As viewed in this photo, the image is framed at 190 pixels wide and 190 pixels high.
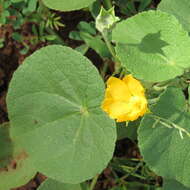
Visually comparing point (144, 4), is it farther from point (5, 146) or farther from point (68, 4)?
point (5, 146)

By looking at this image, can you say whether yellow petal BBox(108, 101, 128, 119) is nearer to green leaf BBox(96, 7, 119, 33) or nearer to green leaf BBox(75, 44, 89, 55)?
green leaf BBox(96, 7, 119, 33)

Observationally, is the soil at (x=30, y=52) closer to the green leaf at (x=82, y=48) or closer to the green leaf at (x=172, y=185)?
the green leaf at (x=82, y=48)

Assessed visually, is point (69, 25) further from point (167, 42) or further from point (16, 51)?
point (167, 42)

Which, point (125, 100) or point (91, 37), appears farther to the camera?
point (91, 37)

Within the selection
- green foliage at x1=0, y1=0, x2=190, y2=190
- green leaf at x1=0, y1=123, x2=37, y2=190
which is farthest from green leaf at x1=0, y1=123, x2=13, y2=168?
green foliage at x1=0, y1=0, x2=190, y2=190

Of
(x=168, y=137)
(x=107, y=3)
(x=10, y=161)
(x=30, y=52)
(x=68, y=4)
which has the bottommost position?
(x=10, y=161)

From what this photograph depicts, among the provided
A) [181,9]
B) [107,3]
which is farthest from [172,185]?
[107,3]
